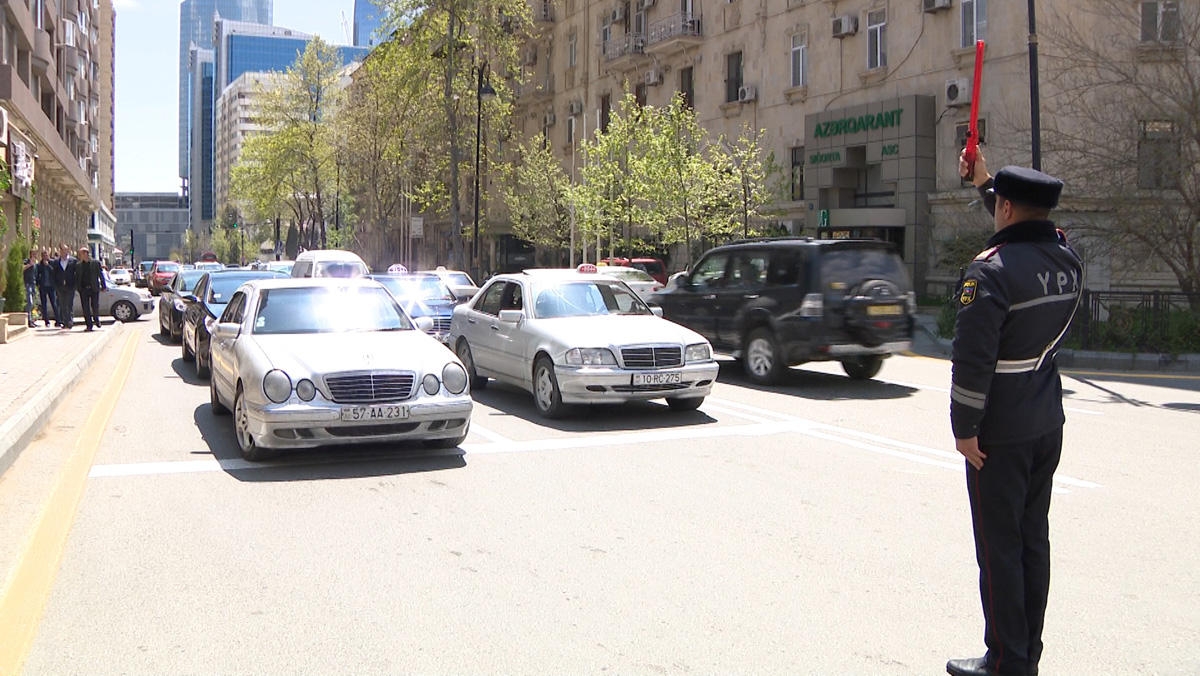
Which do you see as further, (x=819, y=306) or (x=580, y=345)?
(x=819, y=306)

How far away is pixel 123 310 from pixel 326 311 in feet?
72.6

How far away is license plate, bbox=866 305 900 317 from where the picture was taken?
44.6ft

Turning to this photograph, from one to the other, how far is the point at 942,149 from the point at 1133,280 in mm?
7888

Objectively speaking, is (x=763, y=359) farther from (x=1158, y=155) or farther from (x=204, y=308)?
(x=1158, y=155)

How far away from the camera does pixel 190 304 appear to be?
1672cm

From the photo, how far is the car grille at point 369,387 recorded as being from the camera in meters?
8.32

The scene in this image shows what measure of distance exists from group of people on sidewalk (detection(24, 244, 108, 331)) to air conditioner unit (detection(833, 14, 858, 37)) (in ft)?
77.7

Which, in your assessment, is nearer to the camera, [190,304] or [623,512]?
[623,512]

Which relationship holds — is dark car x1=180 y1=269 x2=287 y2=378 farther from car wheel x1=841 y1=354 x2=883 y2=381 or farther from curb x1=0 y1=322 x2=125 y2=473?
car wheel x1=841 y1=354 x2=883 y2=381

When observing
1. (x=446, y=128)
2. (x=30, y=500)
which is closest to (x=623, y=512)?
(x=30, y=500)

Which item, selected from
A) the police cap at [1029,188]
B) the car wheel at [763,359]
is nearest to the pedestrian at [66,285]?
the car wheel at [763,359]

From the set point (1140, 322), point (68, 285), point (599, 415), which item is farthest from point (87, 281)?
point (1140, 322)

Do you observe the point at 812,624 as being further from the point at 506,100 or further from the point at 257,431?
the point at 506,100

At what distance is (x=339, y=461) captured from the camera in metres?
8.75
